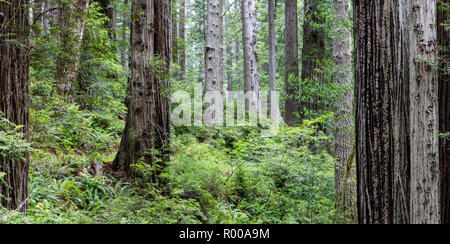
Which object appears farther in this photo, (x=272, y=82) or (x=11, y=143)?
(x=272, y=82)

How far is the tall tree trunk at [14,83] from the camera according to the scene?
13.3ft

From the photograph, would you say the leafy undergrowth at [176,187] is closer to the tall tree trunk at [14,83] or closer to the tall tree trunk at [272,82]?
the tall tree trunk at [14,83]

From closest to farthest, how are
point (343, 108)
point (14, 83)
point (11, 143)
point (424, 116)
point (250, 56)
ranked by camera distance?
point (424, 116) → point (11, 143) → point (14, 83) → point (343, 108) → point (250, 56)

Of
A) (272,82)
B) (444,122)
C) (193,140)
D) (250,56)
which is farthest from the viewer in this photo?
(272,82)

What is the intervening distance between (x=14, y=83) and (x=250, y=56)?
14.2 metres

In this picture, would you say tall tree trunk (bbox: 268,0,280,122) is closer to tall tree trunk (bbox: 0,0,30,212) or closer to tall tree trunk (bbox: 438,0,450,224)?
tall tree trunk (bbox: 438,0,450,224)

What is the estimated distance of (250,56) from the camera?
57.2ft

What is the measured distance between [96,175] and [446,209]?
5.80 m

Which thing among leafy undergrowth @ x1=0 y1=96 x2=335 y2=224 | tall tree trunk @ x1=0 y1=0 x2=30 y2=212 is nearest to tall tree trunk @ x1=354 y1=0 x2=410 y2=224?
leafy undergrowth @ x1=0 y1=96 x2=335 y2=224

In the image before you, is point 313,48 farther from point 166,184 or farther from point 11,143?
point 11,143

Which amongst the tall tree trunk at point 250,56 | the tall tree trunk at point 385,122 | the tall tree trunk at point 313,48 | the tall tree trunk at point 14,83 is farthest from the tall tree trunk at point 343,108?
the tall tree trunk at point 250,56

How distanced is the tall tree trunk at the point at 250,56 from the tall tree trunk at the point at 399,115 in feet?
44.8

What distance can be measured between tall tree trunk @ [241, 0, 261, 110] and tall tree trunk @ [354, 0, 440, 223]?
13.7 m

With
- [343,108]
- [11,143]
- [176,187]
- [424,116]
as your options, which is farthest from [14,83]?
[343,108]
